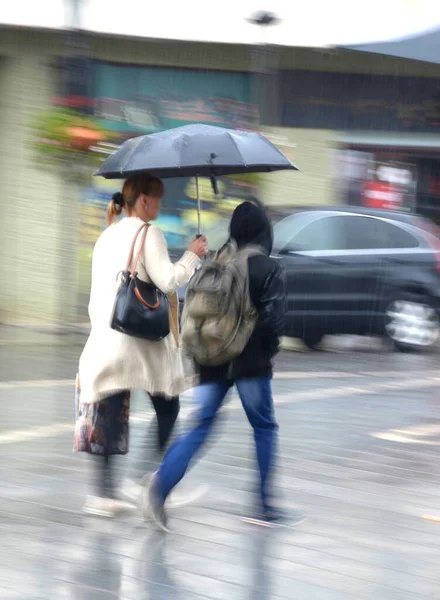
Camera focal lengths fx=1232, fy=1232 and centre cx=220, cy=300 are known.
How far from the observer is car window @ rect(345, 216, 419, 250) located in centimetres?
1351

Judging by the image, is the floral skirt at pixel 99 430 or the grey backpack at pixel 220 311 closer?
the grey backpack at pixel 220 311

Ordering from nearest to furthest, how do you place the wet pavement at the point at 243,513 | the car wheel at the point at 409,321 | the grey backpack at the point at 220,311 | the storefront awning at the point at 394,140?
the wet pavement at the point at 243,513
the grey backpack at the point at 220,311
the car wheel at the point at 409,321
the storefront awning at the point at 394,140

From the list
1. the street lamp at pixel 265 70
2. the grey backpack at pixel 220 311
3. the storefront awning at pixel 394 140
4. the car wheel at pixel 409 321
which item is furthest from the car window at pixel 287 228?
the grey backpack at pixel 220 311

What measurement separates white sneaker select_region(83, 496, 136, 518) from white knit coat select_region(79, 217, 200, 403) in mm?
495

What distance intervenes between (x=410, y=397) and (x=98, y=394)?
4.82m

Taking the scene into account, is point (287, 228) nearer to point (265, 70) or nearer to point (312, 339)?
point (312, 339)

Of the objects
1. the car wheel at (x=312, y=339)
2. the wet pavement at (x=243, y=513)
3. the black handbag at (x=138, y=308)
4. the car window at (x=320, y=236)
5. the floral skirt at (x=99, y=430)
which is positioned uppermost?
the black handbag at (x=138, y=308)

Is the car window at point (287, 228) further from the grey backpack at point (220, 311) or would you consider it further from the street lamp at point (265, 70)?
the grey backpack at point (220, 311)

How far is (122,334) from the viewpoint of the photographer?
18.8 ft

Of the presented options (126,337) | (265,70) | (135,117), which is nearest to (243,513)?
(126,337)

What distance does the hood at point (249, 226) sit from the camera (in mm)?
5566

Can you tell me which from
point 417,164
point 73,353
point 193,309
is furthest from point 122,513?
point 417,164

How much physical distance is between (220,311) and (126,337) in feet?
1.69

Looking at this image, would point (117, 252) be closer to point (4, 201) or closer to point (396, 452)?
point (396, 452)
